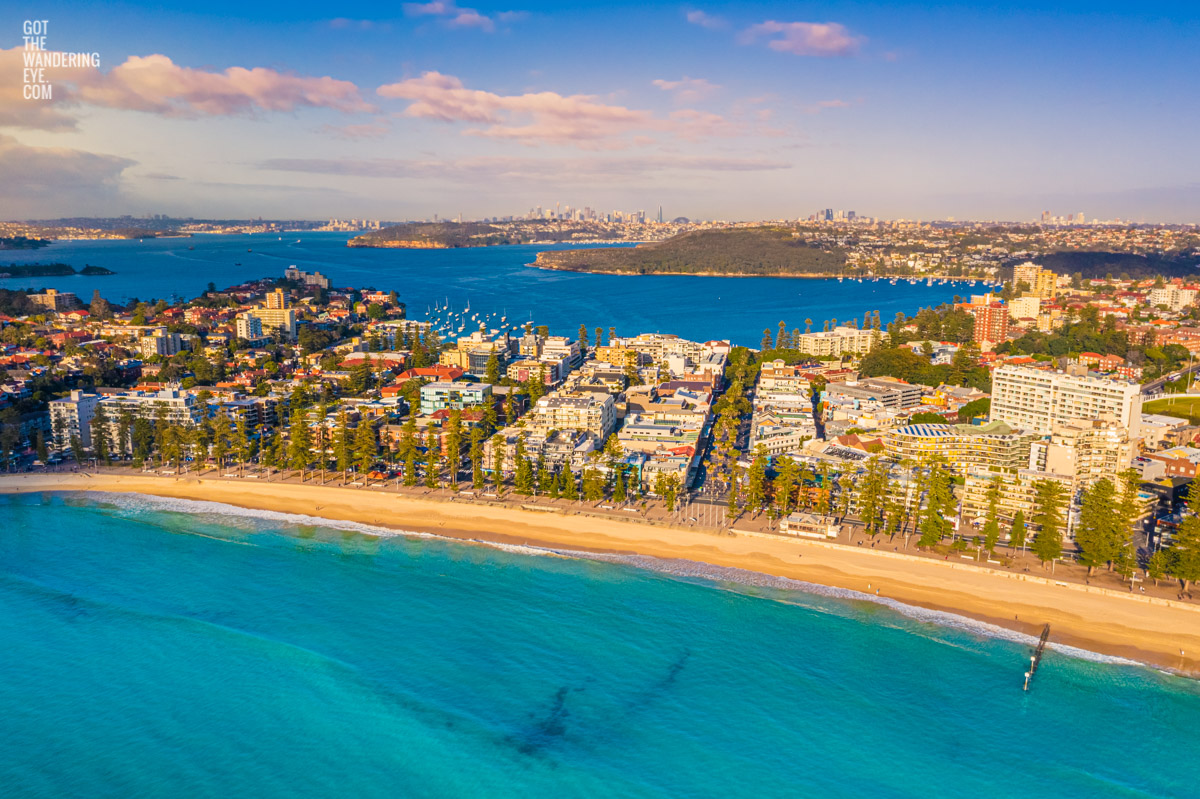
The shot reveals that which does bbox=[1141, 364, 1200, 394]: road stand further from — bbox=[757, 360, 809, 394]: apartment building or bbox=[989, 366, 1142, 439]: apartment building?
bbox=[757, 360, 809, 394]: apartment building

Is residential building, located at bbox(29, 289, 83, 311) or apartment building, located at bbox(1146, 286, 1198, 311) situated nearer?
residential building, located at bbox(29, 289, 83, 311)

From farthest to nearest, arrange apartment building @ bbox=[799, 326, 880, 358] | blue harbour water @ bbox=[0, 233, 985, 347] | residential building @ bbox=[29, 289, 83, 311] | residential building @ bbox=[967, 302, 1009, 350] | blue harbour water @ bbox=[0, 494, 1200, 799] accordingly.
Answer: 1. blue harbour water @ bbox=[0, 233, 985, 347]
2. residential building @ bbox=[29, 289, 83, 311]
3. residential building @ bbox=[967, 302, 1009, 350]
4. apartment building @ bbox=[799, 326, 880, 358]
5. blue harbour water @ bbox=[0, 494, 1200, 799]

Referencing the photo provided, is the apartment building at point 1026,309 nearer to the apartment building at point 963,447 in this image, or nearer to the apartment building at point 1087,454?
the apartment building at point 963,447

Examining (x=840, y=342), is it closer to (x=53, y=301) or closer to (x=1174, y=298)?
(x=1174, y=298)

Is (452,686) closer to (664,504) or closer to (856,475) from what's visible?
(664,504)

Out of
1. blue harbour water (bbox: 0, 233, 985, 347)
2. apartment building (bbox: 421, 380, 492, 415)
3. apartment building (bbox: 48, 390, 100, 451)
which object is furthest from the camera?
blue harbour water (bbox: 0, 233, 985, 347)

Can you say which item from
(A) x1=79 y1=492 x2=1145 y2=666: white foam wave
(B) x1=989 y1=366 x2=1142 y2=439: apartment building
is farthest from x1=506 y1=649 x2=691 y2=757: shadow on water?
(B) x1=989 y1=366 x2=1142 y2=439: apartment building

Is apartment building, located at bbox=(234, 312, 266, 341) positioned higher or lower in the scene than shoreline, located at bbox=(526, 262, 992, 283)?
lower

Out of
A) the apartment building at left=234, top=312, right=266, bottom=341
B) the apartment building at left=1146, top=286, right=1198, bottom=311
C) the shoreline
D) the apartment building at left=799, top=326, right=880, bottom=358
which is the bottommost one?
the apartment building at left=799, top=326, right=880, bottom=358
